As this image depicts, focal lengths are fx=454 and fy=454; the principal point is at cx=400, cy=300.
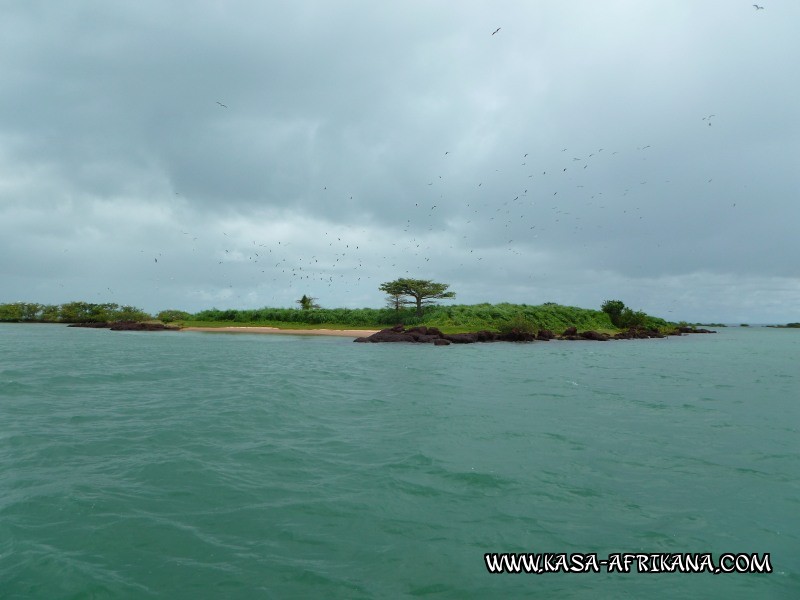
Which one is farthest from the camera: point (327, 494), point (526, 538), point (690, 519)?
point (327, 494)

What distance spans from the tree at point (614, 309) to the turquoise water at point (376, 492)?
63.5 metres

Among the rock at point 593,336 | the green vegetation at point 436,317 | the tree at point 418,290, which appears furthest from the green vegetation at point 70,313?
the rock at point 593,336

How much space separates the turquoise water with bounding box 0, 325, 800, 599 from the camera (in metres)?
4.07

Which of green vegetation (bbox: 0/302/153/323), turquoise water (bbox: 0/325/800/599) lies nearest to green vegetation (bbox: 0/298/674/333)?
green vegetation (bbox: 0/302/153/323)

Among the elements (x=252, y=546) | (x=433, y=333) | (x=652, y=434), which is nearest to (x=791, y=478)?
(x=652, y=434)

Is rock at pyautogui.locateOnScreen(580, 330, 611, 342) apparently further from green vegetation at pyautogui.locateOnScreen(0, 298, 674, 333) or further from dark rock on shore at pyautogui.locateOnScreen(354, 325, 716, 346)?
green vegetation at pyautogui.locateOnScreen(0, 298, 674, 333)

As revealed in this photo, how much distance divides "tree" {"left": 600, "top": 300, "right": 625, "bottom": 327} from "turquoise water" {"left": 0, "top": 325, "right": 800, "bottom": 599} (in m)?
63.5

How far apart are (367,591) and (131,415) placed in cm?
845

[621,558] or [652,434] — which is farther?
[652,434]

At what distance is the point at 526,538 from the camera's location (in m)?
4.82

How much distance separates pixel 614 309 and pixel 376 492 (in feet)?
246

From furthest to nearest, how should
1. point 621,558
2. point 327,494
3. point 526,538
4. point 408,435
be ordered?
point 408,435, point 327,494, point 526,538, point 621,558

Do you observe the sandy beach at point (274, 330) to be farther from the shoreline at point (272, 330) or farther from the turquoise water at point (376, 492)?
the turquoise water at point (376, 492)

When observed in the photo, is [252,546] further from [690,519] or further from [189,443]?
[690,519]
